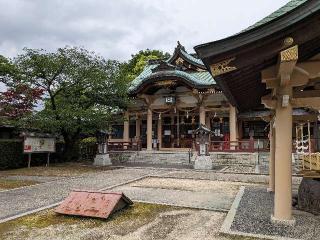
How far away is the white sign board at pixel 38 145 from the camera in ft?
59.3

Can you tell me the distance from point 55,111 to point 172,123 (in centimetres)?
1131

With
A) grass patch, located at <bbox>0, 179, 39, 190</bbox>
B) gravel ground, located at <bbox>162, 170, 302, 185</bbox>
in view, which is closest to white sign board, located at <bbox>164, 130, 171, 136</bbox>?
gravel ground, located at <bbox>162, 170, 302, 185</bbox>

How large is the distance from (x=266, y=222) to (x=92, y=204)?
3779 millimetres

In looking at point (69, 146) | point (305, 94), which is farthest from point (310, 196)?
point (69, 146)

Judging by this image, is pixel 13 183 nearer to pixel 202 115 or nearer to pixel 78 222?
pixel 78 222

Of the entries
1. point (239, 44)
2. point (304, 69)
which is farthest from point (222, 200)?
point (239, 44)

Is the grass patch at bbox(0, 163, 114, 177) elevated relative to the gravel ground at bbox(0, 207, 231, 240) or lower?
elevated

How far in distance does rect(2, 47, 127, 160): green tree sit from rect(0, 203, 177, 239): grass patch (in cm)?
1234

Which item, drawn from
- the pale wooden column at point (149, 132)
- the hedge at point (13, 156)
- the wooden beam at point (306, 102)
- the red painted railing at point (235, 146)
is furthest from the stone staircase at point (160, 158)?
the wooden beam at point (306, 102)

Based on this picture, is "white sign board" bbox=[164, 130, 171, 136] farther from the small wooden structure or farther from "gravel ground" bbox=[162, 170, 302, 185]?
"gravel ground" bbox=[162, 170, 302, 185]

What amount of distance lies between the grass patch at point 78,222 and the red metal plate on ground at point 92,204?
118 mm

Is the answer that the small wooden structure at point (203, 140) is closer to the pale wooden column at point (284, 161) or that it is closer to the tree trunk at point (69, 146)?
the tree trunk at point (69, 146)

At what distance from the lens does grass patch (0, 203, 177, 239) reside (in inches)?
236

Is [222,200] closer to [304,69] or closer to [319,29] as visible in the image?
[304,69]
